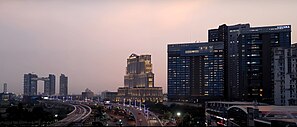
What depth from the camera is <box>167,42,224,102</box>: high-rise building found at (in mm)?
40375

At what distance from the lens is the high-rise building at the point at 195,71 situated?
4038 cm

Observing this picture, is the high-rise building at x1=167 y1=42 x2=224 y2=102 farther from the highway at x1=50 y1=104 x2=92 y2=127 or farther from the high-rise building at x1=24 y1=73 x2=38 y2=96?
the high-rise building at x1=24 y1=73 x2=38 y2=96

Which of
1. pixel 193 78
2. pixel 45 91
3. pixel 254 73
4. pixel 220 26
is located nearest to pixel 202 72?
pixel 193 78

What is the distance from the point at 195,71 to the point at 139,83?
21.3 metres

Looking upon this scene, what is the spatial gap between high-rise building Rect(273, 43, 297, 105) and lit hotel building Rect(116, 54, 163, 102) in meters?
29.8

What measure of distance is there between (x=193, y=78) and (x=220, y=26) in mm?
6507

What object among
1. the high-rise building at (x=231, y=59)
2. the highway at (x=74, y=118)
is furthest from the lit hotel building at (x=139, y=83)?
the highway at (x=74, y=118)

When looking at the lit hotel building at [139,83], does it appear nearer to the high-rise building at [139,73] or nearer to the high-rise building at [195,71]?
the high-rise building at [139,73]

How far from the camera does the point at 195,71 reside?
41.7 metres

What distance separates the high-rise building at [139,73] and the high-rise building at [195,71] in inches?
664

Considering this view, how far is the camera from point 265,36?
33.4 m

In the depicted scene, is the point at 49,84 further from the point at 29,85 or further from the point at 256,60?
the point at 256,60

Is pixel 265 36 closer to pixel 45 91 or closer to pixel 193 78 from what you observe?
pixel 193 78

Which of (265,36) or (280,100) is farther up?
(265,36)
